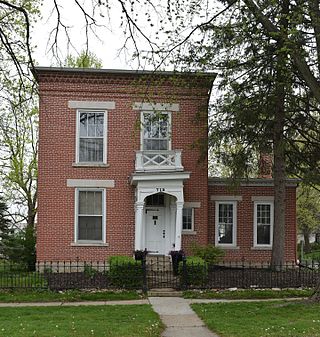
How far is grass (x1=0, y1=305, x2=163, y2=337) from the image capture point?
34.9 feet

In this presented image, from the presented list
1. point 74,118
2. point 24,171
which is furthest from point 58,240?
point 24,171

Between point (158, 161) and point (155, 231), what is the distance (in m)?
3.09

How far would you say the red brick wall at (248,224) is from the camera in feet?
82.2

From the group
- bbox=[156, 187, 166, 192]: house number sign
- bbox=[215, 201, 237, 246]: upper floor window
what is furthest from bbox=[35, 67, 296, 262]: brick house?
bbox=[215, 201, 237, 246]: upper floor window

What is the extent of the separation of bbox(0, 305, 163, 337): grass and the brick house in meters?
8.92

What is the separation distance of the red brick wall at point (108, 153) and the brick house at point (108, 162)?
40mm

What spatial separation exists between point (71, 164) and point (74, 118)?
1.87 m

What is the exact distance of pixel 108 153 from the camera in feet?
77.5

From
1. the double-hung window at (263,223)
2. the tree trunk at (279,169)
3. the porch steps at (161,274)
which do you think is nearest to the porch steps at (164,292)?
the porch steps at (161,274)

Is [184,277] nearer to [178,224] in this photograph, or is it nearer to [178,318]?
[178,318]

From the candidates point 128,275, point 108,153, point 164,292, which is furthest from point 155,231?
point 164,292

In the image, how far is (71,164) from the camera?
23.4 metres

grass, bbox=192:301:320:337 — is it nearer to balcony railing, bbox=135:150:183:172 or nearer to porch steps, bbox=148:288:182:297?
porch steps, bbox=148:288:182:297

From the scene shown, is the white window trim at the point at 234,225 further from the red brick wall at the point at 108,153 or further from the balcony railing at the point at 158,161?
the balcony railing at the point at 158,161
